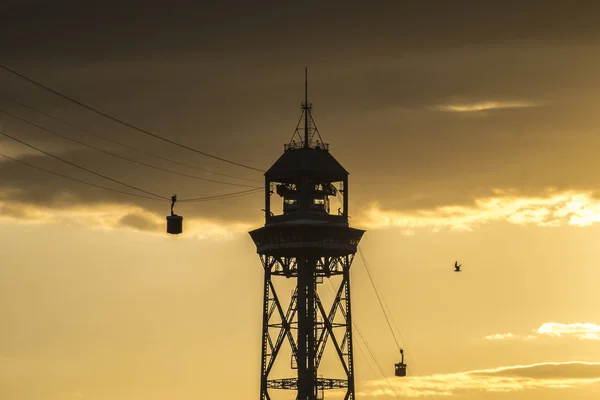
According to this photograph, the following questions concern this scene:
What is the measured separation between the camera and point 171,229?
570 ft
